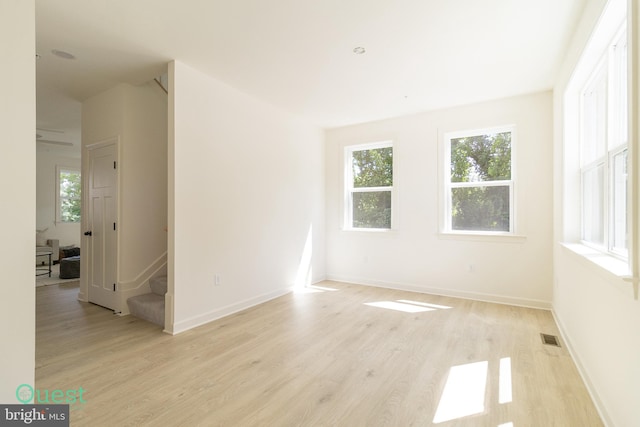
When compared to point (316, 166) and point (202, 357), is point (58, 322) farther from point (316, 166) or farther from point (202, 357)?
point (316, 166)

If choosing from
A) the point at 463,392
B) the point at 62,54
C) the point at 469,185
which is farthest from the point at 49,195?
the point at 463,392

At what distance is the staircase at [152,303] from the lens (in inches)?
127

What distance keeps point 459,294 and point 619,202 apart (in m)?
2.60

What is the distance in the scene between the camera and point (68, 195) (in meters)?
7.82

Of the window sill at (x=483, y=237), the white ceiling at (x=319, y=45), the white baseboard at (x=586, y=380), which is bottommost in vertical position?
the white baseboard at (x=586, y=380)

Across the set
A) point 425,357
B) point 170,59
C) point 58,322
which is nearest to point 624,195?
point 425,357

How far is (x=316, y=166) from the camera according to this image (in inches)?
208

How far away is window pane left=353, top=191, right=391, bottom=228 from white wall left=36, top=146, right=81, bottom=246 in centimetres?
738

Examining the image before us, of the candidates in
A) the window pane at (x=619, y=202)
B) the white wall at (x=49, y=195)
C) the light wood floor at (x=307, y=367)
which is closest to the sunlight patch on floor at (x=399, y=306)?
the light wood floor at (x=307, y=367)
